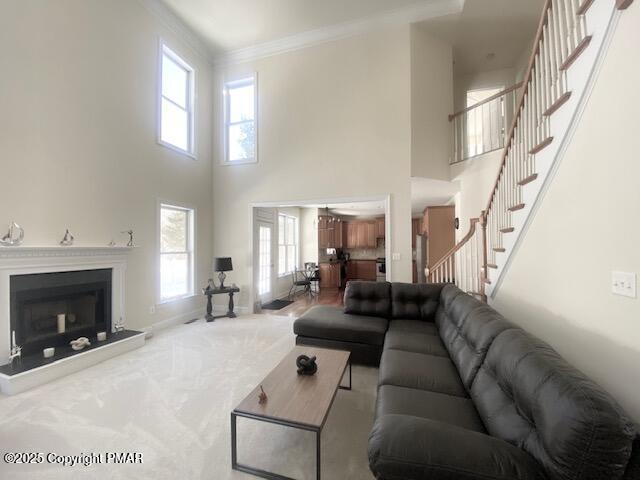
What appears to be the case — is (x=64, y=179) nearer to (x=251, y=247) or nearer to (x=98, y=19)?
(x=98, y=19)

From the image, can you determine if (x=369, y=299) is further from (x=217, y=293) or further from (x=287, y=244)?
(x=287, y=244)

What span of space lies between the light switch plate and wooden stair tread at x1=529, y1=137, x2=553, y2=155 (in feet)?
3.57

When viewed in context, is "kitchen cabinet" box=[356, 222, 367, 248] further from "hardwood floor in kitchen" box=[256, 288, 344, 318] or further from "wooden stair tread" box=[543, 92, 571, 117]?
"wooden stair tread" box=[543, 92, 571, 117]

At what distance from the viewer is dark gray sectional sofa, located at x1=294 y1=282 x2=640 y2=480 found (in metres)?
0.99

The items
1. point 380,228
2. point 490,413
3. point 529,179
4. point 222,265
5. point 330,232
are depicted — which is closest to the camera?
point 490,413

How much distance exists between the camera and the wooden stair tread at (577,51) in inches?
67.3

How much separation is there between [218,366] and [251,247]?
2.79 m

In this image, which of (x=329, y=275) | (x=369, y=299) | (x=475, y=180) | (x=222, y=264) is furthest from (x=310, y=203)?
(x=329, y=275)

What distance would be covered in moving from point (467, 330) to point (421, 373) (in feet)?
1.71

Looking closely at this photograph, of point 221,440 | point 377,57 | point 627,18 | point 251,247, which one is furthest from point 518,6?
point 221,440

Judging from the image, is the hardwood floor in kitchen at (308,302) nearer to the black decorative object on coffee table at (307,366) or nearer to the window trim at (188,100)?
the black decorative object on coffee table at (307,366)

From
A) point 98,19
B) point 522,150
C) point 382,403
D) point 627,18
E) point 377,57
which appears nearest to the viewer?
point 627,18

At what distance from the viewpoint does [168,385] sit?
8.98ft

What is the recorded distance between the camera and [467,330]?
7.23 feet
